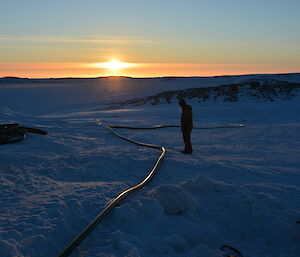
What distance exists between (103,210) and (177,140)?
20.2ft

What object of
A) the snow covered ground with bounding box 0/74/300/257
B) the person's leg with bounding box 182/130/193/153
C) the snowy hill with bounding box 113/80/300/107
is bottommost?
the snow covered ground with bounding box 0/74/300/257

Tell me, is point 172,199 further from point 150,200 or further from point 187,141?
point 187,141

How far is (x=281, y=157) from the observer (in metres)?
7.51

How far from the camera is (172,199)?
441cm

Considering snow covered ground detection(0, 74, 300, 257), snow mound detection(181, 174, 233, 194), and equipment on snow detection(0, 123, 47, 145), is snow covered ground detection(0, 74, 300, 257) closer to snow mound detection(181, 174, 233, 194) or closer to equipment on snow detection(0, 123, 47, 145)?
snow mound detection(181, 174, 233, 194)

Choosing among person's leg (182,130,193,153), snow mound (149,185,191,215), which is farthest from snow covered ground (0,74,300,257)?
person's leg (182,130,193,153)

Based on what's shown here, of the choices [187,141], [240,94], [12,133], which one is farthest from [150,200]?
[240,94]

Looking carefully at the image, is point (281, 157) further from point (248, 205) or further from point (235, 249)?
point (235, 249)

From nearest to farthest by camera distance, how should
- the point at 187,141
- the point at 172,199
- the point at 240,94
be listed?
the point at 172,199, the point at 187,141, the point at 240,94

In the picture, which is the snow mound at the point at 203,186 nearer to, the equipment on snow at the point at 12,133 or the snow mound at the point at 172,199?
the snow mound at the point at 172,199

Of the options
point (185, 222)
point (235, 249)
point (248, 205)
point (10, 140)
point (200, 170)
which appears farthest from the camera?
Result: point (10, 140)

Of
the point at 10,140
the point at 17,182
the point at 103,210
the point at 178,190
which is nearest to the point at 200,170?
the point at 178,190

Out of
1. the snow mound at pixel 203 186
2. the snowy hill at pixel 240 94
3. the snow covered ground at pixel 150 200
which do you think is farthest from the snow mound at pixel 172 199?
the snowy hill at pixel 240 94

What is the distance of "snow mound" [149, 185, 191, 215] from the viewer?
432cm
